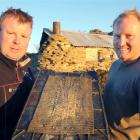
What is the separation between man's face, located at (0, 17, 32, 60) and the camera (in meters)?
3.68

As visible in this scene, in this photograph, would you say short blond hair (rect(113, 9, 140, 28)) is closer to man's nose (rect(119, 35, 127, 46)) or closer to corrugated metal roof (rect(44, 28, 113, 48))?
man's nose (rect(119, 35, 127, 46))

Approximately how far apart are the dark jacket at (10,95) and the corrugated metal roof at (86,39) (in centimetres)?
2227

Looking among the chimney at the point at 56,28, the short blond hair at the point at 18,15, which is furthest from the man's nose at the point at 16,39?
the chimney at the point at 56,28

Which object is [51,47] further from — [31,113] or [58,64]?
[31,113]

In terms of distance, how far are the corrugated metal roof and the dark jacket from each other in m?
22.3

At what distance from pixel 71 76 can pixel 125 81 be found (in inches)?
35.6

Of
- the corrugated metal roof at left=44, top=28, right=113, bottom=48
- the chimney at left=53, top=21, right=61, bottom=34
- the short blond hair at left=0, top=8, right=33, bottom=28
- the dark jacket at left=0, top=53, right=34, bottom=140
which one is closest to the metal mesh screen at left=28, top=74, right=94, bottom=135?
the dark jacket at left=0, top=53, right=34, bottom=140

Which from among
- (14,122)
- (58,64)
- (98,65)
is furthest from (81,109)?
(98,65)

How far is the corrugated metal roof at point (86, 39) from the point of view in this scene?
27391mm

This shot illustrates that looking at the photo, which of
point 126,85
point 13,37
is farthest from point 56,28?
point 126,85

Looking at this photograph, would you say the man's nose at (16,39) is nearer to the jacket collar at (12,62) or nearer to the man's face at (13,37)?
the man's face at (13,37)

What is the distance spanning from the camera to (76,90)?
396 centimetres

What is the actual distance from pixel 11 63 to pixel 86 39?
25973 millimetres

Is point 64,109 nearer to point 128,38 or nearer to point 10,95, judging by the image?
point 10,95
